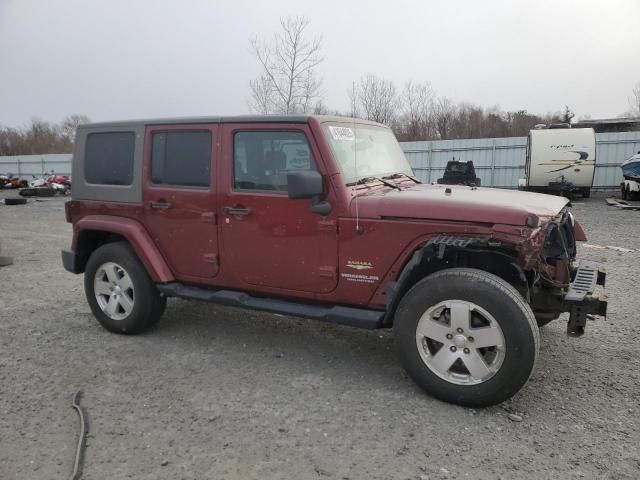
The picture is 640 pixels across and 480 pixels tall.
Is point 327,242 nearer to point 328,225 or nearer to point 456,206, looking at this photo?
point 328,225

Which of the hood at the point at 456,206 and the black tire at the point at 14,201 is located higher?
the hood at the point at 456,206

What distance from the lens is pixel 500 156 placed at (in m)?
22.8

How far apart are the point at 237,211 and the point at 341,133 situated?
1.05 m

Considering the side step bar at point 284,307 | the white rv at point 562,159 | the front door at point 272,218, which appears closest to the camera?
the side step bar at point 284,307

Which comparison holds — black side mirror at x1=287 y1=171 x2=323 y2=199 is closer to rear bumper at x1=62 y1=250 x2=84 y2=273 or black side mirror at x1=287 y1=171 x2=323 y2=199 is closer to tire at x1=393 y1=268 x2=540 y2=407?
tire at x1=393 y1=268 x2=540 y2=407

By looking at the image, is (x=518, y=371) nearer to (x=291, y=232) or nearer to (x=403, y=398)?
(x=403, y=398)

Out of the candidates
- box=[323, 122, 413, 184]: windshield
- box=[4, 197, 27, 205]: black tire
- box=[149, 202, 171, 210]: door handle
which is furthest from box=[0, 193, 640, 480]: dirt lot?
box=[4, 197, 27, 205]: black tire

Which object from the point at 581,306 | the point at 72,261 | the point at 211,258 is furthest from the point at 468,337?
the point at 72,261

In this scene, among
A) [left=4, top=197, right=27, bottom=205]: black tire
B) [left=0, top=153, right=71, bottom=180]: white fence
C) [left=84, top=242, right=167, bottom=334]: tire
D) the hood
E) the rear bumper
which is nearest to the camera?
the hood

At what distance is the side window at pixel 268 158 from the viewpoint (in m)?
3.95

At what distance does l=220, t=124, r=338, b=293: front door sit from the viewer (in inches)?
153

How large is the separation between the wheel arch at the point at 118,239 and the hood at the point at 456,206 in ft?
6.43

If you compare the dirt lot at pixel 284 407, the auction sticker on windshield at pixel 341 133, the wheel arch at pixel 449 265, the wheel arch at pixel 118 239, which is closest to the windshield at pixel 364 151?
the auction sticker on windshield at pixel 341 133

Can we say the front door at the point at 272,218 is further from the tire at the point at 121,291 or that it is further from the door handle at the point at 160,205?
the tire at the point at 121,291
